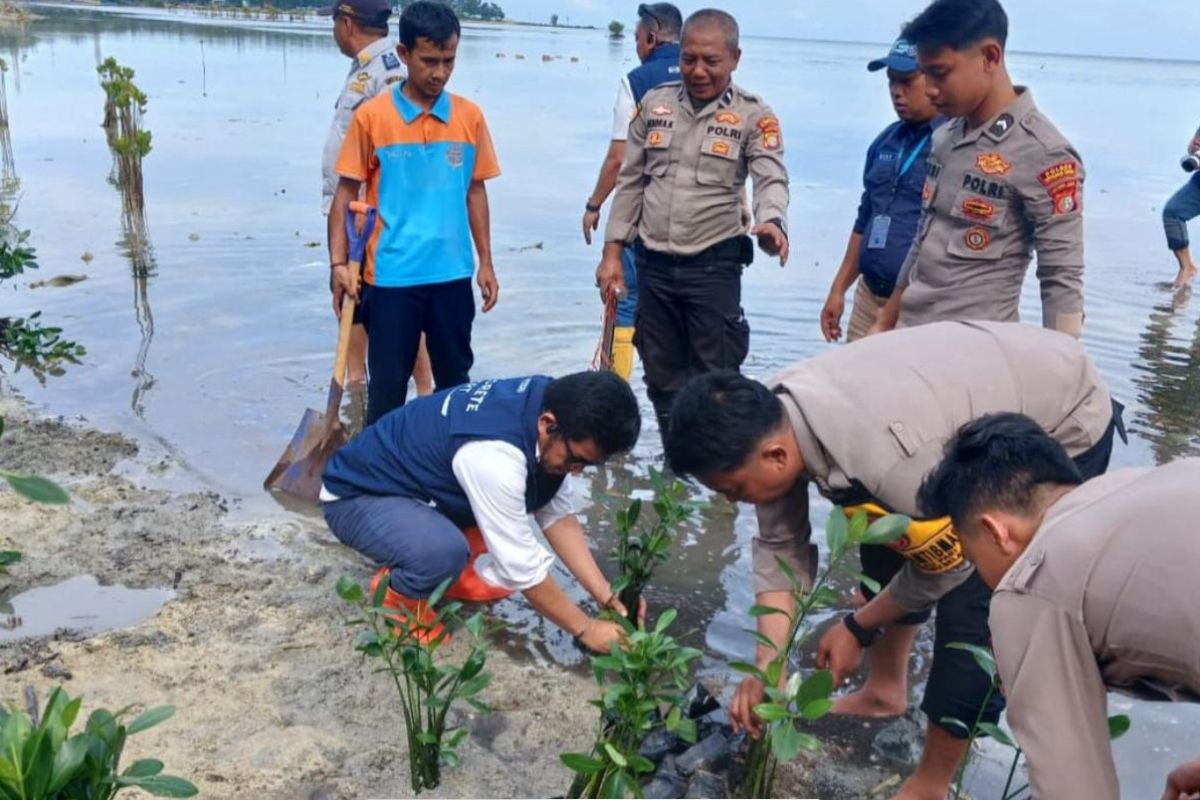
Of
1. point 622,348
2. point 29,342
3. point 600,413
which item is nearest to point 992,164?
point 600,413

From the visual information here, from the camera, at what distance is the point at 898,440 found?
95.4 inches

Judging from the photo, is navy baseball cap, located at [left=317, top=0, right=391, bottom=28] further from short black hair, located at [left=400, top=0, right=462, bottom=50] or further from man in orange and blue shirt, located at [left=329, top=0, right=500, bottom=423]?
short black hair, located at [left=400, top=0, right=462, bottom=50]

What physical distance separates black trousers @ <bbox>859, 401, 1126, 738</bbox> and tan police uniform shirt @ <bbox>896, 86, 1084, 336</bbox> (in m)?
0.85

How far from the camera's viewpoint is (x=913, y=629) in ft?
11.2

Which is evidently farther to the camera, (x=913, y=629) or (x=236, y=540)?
(x=236, y=540)

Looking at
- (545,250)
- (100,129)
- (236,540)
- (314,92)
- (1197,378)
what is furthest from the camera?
(314,92)

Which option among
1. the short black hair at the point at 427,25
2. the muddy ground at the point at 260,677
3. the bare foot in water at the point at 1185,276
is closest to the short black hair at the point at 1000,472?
the muddy ground at the point at 260,677

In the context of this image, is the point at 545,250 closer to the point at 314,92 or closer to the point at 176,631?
the point at 176,631

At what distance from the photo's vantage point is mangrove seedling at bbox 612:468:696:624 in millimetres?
3436

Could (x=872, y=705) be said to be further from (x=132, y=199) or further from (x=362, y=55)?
(x=132, y=199)

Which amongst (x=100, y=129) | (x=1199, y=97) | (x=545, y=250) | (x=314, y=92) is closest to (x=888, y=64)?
(x=545, y=250)

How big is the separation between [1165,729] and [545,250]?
23.5ft

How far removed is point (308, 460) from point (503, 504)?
188cm

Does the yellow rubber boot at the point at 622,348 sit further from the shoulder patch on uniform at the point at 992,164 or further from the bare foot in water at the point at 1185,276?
the bare foot in water at the point at 1185,276
